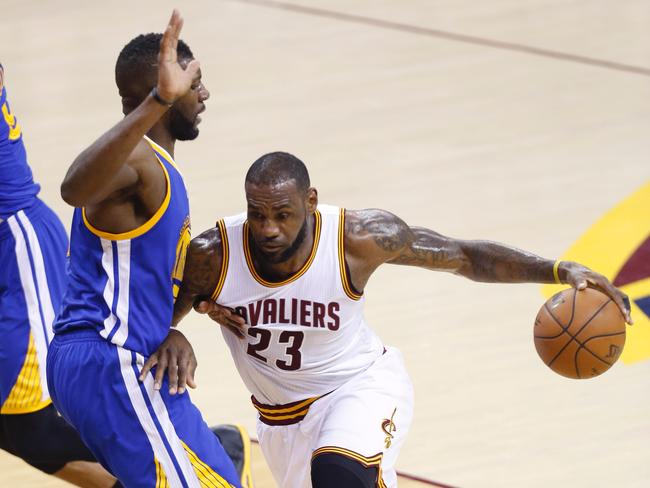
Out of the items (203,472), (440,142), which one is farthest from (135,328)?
(440,142)

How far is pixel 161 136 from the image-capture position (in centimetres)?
432

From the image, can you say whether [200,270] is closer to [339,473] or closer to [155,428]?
[155,428]

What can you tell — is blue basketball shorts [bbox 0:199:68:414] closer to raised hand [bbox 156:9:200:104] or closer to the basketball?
raised hand [bbox 156:9:200:104]

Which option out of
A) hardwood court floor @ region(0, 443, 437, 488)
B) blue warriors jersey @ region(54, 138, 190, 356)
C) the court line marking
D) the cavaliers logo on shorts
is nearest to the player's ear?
blue warriors jersey @ region(54, 138, 190, 356)

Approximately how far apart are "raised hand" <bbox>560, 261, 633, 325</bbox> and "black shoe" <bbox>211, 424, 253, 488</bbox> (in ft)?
5.35

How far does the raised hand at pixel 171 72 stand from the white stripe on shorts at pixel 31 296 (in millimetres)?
1449

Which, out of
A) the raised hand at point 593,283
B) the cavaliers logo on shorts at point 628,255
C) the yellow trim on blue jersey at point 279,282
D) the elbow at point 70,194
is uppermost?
the cavaliers logo on shorts at point 628,255

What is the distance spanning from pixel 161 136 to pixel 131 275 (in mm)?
543

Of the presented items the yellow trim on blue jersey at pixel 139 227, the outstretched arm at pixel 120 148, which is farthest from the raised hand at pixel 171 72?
the yellow trim on blue jersey at pixel 139 227

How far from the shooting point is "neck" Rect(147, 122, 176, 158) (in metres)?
4.31

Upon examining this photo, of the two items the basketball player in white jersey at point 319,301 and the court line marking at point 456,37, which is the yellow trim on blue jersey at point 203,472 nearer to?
the basketball player in white jersey at point 319,301

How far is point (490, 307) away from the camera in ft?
22.2

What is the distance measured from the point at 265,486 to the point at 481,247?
5.05 feet

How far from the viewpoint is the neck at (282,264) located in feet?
14.3
